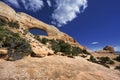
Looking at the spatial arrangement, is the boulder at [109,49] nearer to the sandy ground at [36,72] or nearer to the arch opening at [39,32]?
the arch opening at [39,32]

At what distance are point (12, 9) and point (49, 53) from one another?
2147 centimetres

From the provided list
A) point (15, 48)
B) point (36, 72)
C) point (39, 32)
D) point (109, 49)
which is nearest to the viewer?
point (36, 72)

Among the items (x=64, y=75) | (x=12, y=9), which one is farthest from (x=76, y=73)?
(x=12, y=9)

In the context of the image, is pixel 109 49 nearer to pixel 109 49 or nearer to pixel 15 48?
pixel 109 49

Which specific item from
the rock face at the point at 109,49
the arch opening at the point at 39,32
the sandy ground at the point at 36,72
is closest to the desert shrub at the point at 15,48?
the sandy ground at the point at 36,72

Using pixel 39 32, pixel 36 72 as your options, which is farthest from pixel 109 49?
pixel 36 72

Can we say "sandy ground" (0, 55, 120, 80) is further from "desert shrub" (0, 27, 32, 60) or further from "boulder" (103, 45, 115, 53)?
"boulder" (103, 45, 115, 53)

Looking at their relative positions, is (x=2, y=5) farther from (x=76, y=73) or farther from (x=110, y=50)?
(x=110, y=50)

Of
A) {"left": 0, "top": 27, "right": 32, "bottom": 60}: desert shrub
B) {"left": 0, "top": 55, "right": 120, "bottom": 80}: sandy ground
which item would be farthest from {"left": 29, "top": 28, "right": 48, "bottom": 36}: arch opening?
{"left": 0, "top": 55, "right": 120, "bottom": 80}: sandy ground

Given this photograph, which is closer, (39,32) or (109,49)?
(39,32)

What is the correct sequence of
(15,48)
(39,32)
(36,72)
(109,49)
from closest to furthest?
1. (36,72)
2. (15,48)
3. (39,32)
4. (109,49)

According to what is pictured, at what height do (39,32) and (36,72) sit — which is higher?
(39,32)

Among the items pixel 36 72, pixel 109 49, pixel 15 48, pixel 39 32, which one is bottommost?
pixel 36 72

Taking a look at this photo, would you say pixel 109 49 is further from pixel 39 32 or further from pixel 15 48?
pixel 15 48
